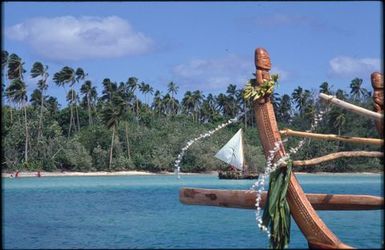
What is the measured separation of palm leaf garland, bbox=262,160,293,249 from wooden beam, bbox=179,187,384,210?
0.67 feet

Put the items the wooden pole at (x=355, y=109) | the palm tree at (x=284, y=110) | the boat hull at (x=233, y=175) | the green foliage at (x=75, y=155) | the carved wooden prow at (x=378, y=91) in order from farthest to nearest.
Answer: the palm tree at (x=284, y=110), the green foliage at (x=75, y=155), the boat hull at (x=233, y=175), the carved wooden prow at (x=378, y=91), the wooden pole at (x=355, y=109)

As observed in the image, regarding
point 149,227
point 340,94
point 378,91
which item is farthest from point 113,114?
point 378,91

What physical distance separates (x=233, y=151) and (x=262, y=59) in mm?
41447

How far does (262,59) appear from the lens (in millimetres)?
6867

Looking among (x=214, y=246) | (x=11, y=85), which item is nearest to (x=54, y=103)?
(x=11, y=85)

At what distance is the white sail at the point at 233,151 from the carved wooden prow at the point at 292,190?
133 ft

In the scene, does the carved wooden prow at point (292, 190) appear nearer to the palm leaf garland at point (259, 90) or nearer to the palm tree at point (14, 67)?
the palm leaf garland at point (259, 90)

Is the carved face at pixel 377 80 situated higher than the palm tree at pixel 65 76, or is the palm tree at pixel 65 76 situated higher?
the palm tree at pixel 65 76

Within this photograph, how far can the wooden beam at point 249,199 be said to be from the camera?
21.7 feet

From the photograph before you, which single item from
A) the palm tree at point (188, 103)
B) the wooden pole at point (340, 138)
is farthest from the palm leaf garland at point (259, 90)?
the palm tree at point (188, 103)

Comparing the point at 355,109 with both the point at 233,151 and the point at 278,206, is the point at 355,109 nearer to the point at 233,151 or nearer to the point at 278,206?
the point at 278,206

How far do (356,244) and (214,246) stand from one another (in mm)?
3444

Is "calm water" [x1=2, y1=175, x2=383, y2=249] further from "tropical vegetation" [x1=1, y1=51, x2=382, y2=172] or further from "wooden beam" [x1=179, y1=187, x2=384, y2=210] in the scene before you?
"tropical vegetation" [x1=1, y1=51, x2=382, y2=172]

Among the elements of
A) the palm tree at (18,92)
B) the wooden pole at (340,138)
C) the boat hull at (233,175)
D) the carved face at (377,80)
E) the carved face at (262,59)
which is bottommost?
the boat hull at (233,175)
